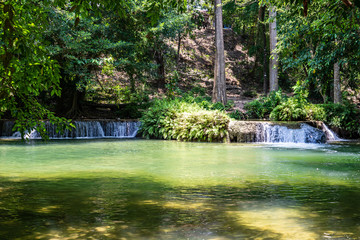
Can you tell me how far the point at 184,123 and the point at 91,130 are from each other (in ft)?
16.5

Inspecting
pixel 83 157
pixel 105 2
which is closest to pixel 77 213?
pixel 105 2

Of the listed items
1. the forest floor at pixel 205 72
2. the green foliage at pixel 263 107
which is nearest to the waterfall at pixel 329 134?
the green foliage at pixel 263 107

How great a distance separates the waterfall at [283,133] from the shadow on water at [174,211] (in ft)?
34.8

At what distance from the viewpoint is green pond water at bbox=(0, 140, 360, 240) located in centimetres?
411

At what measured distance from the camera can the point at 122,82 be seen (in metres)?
30.7

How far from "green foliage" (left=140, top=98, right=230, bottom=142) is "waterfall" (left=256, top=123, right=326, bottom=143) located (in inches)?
59.2

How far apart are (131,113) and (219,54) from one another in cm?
608

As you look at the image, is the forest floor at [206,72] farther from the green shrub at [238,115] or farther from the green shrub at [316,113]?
the green shrub at [316,113]

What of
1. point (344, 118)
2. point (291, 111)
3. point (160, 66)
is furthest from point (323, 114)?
point (160, 66)

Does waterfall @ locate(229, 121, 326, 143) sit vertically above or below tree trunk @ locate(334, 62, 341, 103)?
below

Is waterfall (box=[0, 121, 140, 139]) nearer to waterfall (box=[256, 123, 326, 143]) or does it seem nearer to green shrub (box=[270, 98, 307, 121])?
waterfall (box=[256, 123, 326, 143])

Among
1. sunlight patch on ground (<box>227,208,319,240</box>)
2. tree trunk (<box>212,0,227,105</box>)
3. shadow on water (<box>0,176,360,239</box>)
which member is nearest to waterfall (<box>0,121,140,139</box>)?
tree trunk (<box>212,0,227,105</box>)

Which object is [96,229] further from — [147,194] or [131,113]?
[131,113]

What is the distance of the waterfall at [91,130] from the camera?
19.9 m
